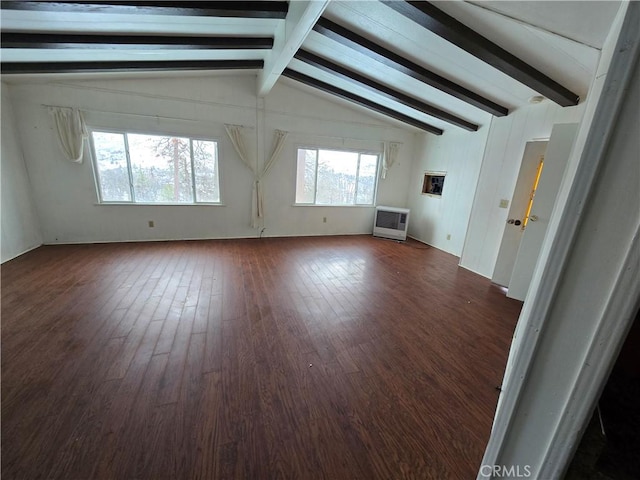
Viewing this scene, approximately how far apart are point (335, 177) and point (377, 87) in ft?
6.94

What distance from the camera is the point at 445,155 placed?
515 centimetres

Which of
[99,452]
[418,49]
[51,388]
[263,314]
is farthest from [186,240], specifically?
[418,49]

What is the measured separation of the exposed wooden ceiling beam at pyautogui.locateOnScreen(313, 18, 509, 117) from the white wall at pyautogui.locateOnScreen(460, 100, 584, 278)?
30 cm

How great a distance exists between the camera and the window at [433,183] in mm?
5324

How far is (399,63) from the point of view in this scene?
2951 mm

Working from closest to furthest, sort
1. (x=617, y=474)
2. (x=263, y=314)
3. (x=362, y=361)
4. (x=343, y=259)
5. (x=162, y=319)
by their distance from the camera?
(x=617, y=474), (x=362, y=361), (x=162, y=319), (x=263, y=314), (x=343, y=259)

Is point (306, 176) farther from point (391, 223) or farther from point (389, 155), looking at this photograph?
point (391, 223)

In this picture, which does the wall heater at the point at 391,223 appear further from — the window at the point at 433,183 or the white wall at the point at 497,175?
the white wall at the point at 497,175

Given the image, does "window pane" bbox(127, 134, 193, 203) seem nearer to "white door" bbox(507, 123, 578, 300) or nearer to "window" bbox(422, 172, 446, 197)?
"window" bbox(422, 172, 446, 197)

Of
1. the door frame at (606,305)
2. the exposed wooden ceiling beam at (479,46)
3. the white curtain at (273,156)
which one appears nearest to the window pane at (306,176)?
the white curtain at (273,156)

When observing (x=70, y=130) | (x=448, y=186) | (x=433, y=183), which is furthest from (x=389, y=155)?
(x=70, y=130)

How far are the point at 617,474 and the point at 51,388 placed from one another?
8.43 ft

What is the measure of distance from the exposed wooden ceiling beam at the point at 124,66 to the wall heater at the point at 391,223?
3724 mm

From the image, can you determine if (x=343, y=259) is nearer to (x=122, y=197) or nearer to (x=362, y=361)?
(x=362, y=361)
